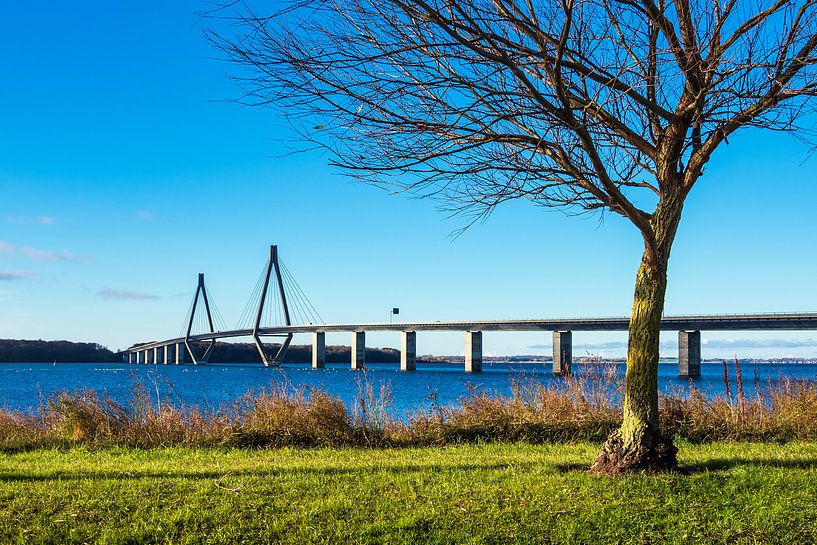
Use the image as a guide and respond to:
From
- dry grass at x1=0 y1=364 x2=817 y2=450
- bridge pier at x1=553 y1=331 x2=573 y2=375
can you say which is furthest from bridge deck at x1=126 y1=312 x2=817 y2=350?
dry grass at x1=0 y1=364 x2=817 y2=450

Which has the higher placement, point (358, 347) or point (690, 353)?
point (358, 347)

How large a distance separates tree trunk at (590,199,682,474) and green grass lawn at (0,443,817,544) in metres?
0.35

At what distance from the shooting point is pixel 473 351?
269 feet

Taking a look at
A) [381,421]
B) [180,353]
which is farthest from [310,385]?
[180,353]

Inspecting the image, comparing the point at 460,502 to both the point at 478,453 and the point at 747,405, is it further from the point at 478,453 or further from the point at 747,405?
the point at 747,405

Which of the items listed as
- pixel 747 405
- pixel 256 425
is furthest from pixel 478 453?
pixel 747 405

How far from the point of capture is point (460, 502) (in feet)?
21.8

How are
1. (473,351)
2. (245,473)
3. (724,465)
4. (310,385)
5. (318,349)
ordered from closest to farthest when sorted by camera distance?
(245,473) < (724,465) < (310,385) < (473,351) < (318,349)

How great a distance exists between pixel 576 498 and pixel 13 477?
5.71 meters

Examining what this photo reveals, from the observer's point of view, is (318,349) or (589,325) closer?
(589,325)

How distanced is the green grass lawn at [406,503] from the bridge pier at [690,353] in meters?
66.1

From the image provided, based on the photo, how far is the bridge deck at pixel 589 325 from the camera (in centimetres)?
6525

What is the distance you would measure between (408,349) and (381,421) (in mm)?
77232

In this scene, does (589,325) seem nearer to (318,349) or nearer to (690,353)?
(690,353)
